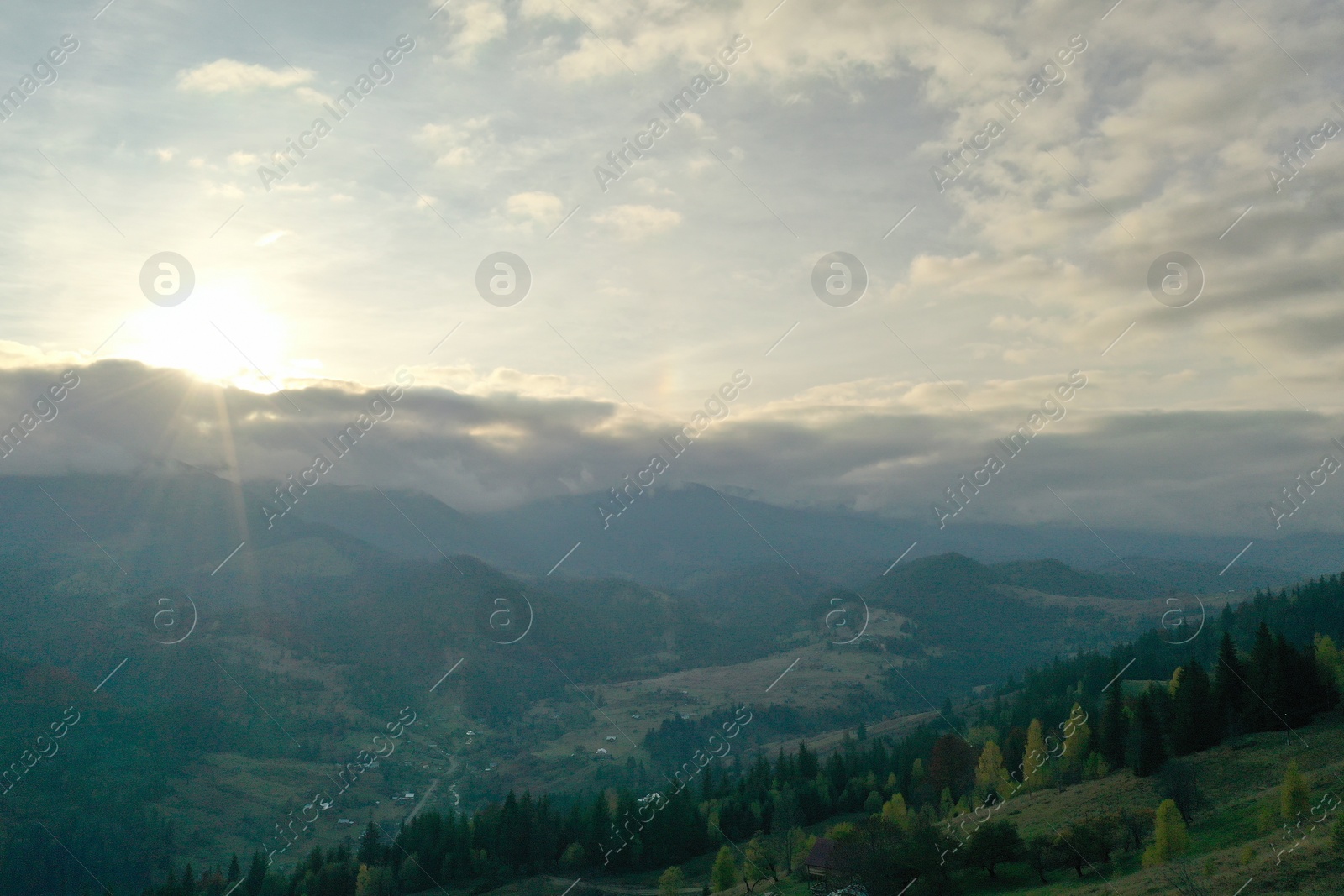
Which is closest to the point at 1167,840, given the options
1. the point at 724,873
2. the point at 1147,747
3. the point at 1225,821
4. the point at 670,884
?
the point at 1225,821

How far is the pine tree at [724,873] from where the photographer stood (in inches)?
4220

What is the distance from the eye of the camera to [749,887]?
99.2 meters

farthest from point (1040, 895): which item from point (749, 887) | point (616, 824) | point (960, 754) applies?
point (616, 824)

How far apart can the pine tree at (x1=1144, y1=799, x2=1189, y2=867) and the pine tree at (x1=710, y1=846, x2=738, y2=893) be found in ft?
190

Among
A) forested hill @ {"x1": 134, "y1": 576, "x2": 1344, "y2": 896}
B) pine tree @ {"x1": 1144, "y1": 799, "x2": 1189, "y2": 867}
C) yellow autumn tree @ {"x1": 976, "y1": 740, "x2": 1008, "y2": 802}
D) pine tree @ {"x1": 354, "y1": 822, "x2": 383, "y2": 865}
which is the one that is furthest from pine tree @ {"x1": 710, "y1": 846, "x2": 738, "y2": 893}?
pine tree @ {"x1": 354, "y1": 822, "x2": 383, "y2": 865}

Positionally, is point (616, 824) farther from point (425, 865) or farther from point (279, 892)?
point (279, 892)

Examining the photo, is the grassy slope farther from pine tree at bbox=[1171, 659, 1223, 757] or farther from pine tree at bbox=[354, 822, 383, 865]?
pine tree at bbox=[354, 822, 383, 865]

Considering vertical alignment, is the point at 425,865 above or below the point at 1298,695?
below

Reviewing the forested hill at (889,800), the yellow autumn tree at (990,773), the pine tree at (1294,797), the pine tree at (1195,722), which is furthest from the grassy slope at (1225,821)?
the yellow autumn tree at (990,773)

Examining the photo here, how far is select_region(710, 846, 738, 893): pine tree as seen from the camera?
107 meters

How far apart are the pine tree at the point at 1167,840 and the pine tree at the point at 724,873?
57996mm

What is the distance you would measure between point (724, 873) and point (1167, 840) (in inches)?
2399

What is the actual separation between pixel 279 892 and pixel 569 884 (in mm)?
58668

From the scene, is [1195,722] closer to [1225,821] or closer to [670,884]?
[1225,821]
